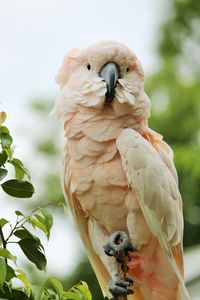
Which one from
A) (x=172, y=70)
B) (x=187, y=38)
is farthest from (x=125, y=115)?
(x=187, y=38)

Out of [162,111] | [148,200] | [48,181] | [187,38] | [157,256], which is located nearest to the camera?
[148,200]

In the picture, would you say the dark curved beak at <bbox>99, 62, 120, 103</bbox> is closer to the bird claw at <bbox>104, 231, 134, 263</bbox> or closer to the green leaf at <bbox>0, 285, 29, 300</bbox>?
the bird claw at <bbox>104, 231, 134, 263</bbox>

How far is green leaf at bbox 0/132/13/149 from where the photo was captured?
1.91 m

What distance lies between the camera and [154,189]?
2.28 metres

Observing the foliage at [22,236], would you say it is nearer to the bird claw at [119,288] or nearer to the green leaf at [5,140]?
the green leaf at [5,140]

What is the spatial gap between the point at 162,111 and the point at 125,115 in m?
10.4

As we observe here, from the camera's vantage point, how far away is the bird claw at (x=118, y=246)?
2.24 meters

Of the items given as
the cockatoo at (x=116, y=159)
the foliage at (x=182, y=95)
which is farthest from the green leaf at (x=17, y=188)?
the foliage at (x=182, y=95)

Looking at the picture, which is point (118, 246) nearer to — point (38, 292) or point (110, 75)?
point (38, 292)

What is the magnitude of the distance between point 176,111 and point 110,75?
1037 cm

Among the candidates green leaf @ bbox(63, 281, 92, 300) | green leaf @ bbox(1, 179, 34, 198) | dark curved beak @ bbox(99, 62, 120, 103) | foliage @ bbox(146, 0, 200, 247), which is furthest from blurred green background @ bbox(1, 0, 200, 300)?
green leaf @ bbox(1, 179, 34, 198)

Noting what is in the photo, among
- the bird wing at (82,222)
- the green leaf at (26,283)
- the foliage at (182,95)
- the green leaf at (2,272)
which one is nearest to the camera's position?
the green leaf at (2,272)

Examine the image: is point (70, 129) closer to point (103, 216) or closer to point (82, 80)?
point (82, 80)

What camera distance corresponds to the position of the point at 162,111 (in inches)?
496
